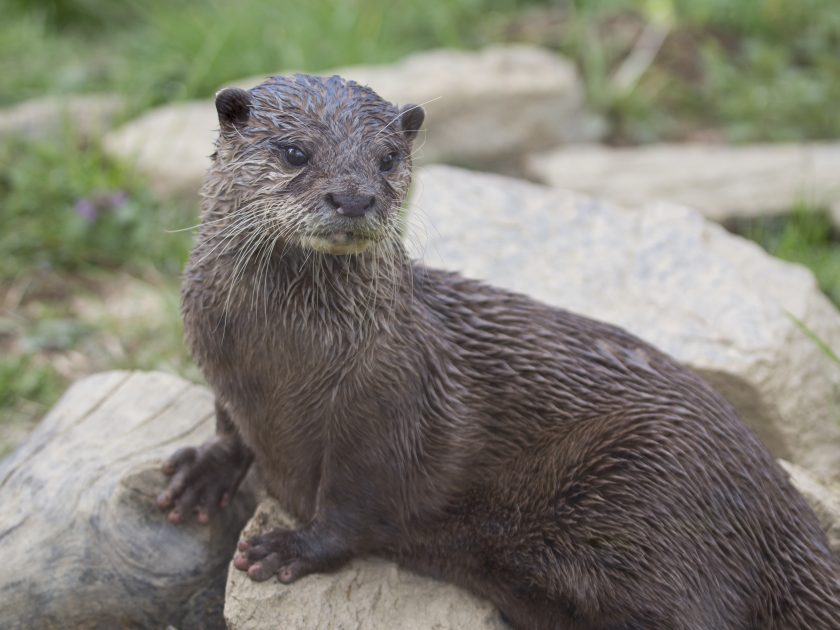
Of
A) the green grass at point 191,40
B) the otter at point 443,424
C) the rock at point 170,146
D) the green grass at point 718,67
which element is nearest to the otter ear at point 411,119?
the otter at point 443,424

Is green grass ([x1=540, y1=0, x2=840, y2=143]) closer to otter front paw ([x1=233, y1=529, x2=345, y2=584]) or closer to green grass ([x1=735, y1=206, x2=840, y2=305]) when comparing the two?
green grass ([x1=735, y1=206, x2=840, y2=305])

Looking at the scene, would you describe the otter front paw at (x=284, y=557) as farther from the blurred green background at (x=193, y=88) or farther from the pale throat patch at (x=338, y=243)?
the blurred green background at (x=193, y=88)

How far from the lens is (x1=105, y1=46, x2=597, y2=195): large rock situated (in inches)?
224

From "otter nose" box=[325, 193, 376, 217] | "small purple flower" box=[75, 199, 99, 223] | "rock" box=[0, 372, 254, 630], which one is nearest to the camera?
"otter nose" box=[325, 193, 376, 217]

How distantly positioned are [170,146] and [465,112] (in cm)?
169

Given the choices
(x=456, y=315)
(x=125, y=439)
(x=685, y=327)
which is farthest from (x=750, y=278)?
(x=125, y=439)

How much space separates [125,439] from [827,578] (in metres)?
2.06

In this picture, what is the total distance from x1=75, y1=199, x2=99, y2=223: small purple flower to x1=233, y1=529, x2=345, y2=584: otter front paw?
266 cm

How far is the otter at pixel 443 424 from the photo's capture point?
105 inches

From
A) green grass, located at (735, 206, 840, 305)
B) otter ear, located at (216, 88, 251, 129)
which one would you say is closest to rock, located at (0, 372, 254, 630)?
otter ear, located at (216, 88, 251, 129)

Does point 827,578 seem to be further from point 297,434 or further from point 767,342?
point 297,434

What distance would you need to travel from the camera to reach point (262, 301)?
271cm

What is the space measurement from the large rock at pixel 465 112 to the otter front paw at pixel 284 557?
9.88 feet

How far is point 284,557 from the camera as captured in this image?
2834mm
